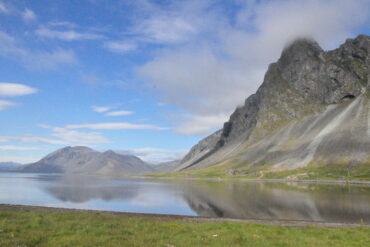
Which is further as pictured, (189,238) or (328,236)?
(328,236)

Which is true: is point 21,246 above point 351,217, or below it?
above

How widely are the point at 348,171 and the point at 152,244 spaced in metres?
196

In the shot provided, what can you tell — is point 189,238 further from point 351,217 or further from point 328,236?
point 351,217

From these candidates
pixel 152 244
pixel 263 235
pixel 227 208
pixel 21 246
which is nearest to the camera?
pixel 21 246

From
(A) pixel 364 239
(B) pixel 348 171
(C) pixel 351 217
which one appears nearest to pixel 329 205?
(C) pixel 351 217

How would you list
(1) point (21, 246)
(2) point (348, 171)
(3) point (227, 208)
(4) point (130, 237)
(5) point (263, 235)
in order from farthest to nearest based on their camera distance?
1. (2) point (348, 171)
2. (3) point (227, 208)
3. (5) point (263, 235)
4. (4) point (130, 237)
5. (1) point (21, 246)

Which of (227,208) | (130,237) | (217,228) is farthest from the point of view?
(227,208)

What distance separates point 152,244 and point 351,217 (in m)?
45.9

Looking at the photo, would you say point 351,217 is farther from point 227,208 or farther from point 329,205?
point 227,208

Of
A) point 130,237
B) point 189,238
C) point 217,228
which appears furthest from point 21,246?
point 217,228

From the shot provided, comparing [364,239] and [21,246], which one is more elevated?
[21,246]

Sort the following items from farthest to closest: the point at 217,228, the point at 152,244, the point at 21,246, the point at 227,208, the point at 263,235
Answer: the point at 227,208 < the point at 217,228 < the point at 263,235 < the point at 152,244 < the point at 21,246

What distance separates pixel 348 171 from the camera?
188375mm

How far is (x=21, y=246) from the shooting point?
1905 cm
